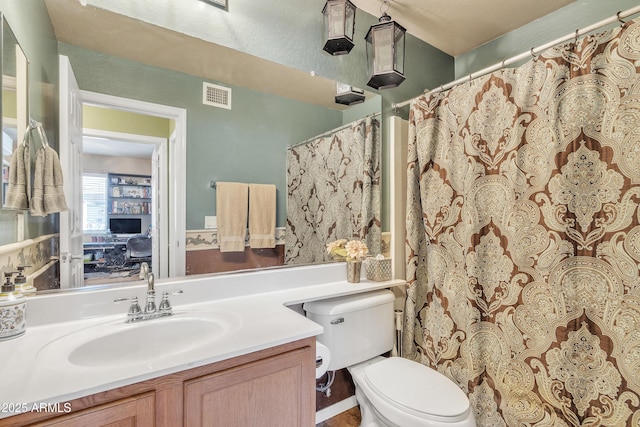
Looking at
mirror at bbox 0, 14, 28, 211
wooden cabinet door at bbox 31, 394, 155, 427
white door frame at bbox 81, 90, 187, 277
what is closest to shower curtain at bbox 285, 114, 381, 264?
white door frame at bbox 81, 90, 187, 277

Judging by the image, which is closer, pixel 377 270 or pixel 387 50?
pixel 387 50

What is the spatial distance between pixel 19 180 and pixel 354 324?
141cm

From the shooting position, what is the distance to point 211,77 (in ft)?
4.40

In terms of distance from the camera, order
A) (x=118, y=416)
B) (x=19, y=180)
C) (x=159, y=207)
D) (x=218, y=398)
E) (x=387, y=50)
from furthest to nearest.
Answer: (x=387, y=50) → (x=159, y=207) → (x=19, y=180) → (x=218, y=398) → (x=118, y=416)

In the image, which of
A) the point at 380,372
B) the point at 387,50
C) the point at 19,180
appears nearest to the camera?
the point at 19,180

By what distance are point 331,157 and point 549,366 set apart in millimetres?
1431

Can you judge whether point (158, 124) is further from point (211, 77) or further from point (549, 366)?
point (549, 366)

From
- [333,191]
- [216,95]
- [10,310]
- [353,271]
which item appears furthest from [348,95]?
[10,310]

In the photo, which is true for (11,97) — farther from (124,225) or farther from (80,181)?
(124,225)

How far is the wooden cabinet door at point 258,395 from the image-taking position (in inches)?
31.2

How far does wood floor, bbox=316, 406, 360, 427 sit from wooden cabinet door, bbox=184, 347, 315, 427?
2.47ft

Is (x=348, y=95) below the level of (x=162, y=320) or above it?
above

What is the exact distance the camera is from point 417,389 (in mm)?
1297

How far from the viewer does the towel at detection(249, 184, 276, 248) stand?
4.75 ft
